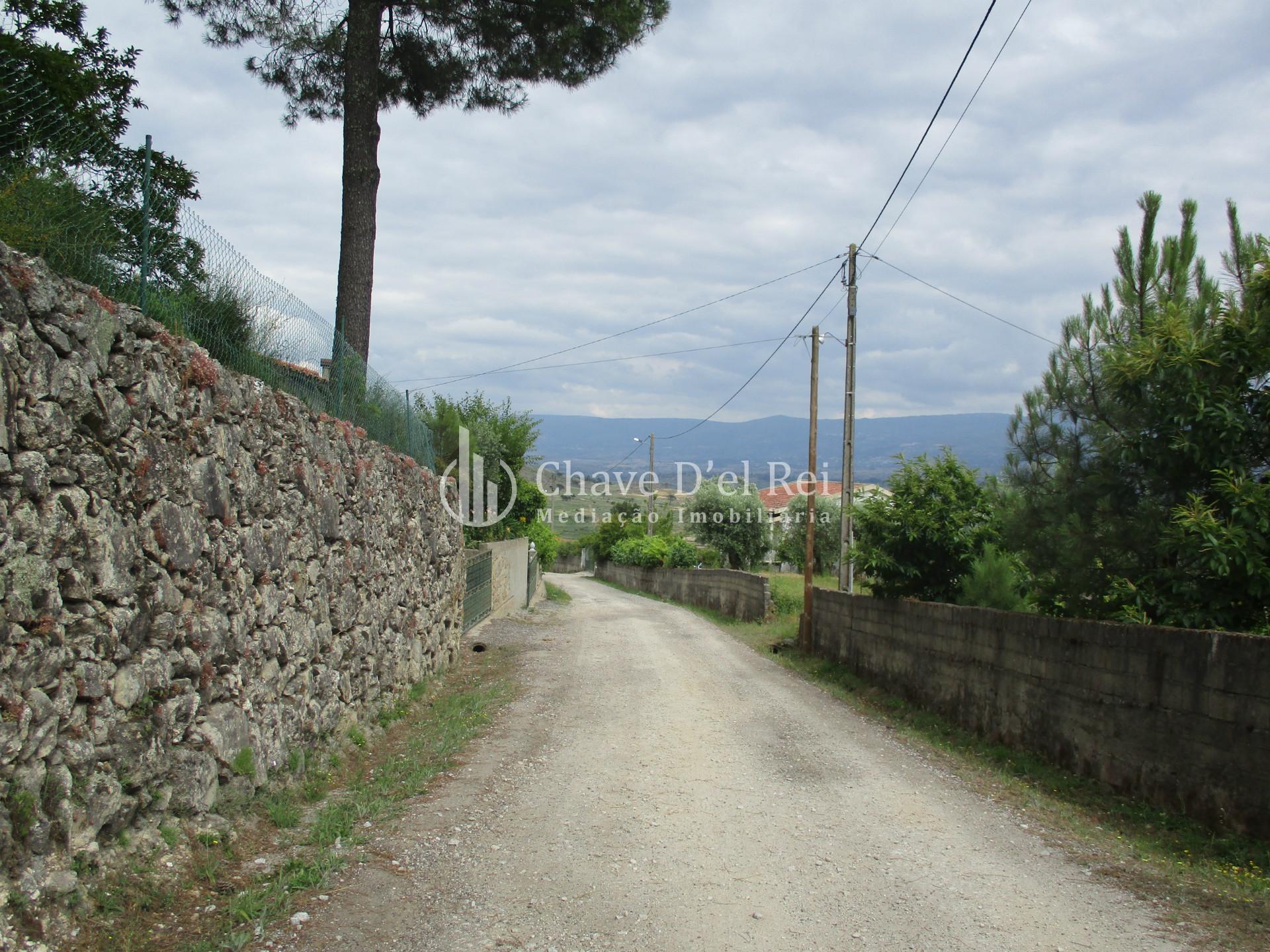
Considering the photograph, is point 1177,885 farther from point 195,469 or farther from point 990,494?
point 990,494

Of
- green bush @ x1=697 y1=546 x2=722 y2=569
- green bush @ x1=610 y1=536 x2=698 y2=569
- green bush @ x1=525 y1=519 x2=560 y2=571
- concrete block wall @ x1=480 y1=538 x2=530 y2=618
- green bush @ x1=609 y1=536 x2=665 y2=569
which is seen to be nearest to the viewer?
concrete block wall @ x1=480 y1=538 x2=530 y2=618

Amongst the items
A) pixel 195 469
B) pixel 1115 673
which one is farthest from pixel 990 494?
pixel 195 469

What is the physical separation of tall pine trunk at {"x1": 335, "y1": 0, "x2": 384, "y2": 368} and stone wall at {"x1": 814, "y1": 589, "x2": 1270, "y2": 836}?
840cm

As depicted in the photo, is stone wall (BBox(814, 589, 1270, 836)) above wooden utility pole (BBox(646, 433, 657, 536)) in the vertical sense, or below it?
below

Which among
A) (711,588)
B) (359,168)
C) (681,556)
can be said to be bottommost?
(711,588)

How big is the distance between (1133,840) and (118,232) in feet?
22.6

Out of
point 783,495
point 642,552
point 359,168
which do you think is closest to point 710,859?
point 359,168

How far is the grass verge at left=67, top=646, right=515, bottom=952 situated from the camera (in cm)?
393

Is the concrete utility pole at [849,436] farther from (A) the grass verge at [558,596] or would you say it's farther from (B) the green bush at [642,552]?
(B) the green bush at [642,552]

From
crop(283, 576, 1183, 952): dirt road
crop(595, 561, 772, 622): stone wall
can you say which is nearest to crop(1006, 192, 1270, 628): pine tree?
crop(283, 576, 1183, 952): dirt road

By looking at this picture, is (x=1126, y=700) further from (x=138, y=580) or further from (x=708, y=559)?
(x=708, y=559)

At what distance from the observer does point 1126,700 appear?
684 cm

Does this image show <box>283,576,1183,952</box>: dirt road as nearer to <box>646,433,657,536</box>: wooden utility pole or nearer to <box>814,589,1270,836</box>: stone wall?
<box>814,589,1270,836</box>: stone wall

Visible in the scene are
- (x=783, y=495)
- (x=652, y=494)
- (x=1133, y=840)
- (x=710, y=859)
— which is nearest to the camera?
(x=710, y=859)
